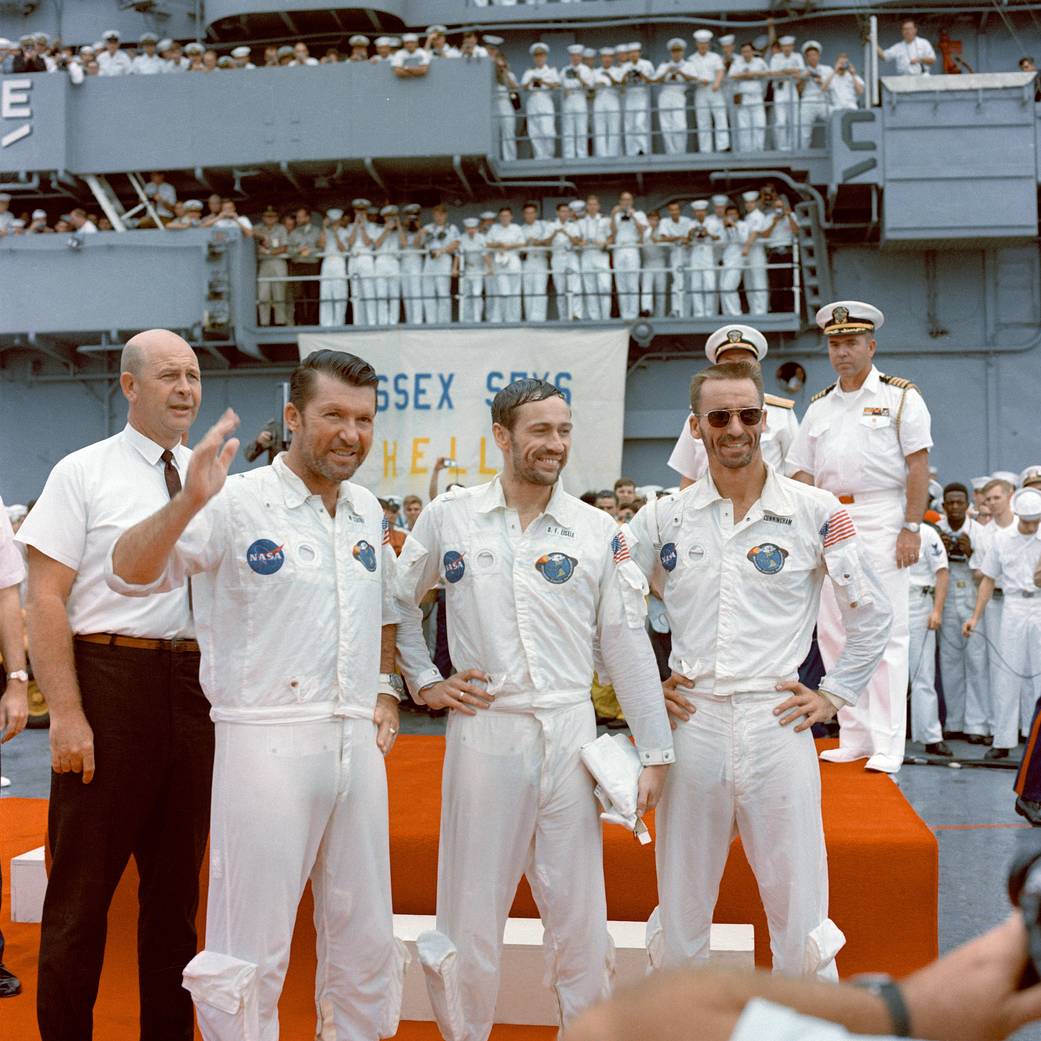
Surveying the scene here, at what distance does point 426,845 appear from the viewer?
4703 millimetres

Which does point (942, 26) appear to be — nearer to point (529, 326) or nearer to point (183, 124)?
point (529, 326)

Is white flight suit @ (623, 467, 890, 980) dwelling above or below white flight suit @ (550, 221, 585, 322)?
below

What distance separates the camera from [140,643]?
3654mm

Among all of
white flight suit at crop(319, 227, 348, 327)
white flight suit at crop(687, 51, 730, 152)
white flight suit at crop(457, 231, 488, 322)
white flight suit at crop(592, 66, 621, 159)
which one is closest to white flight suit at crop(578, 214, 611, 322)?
white flight suit at crop(592, 66, 621, 159)

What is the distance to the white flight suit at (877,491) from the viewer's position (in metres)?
5.82

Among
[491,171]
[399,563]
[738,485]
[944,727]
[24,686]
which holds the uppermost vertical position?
[491,171]

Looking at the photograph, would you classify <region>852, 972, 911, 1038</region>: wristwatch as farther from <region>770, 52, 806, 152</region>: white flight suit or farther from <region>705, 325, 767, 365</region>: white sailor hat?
<region>770, 52, 806, 152</region>: white flight suit

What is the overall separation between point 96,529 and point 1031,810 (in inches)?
226

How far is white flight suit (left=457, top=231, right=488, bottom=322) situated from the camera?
1855cm

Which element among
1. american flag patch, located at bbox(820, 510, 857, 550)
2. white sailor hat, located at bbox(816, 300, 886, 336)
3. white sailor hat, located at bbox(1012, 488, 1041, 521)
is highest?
white sailor hat, located at bbox(816, 300, 886, 336)

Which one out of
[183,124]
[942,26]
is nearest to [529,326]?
[183,124]

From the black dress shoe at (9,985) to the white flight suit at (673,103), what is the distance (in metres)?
16.8

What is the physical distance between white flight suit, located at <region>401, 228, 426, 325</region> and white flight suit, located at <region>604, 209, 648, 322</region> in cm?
304

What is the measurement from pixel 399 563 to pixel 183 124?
18.0m
